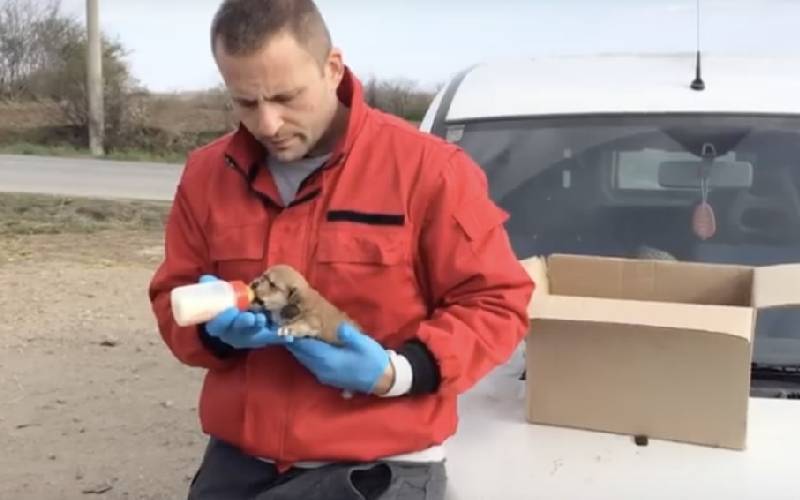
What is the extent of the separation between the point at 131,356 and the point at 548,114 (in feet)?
13.8

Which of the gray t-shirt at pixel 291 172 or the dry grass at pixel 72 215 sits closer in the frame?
the gray t-shirt at pixel 291 172

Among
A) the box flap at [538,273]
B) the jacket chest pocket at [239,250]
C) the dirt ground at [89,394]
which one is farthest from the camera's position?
the dirt ground at [89,394]

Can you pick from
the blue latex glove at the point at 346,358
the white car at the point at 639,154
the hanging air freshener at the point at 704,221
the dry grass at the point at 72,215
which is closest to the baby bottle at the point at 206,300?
the blue latex glove at the point at 346,358

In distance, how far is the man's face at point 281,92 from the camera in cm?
236

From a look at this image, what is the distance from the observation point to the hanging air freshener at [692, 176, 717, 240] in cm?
365

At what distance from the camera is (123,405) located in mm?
6348

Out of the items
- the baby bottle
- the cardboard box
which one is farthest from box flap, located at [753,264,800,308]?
the baby bottle

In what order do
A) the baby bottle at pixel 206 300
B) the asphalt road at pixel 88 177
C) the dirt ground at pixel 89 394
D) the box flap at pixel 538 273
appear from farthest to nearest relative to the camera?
the asphalt road at pixel 88 177, the dirt ground at pixel 89 394, the box flap at pixel 538 273, the baby bottle at pixel 206 300

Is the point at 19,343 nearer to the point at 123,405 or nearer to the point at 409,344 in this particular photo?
the point at 123,405

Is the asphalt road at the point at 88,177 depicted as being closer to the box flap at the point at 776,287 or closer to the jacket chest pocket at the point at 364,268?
the box flap at the point at 776,287

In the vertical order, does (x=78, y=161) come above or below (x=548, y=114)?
below

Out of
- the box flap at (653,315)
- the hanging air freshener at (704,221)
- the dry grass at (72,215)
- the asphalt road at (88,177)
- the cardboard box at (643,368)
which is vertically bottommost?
the asphalt road at (88,177)

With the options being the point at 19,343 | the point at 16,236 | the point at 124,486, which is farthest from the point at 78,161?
the point at 124,486

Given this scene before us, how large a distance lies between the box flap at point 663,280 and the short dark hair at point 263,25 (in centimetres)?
103
